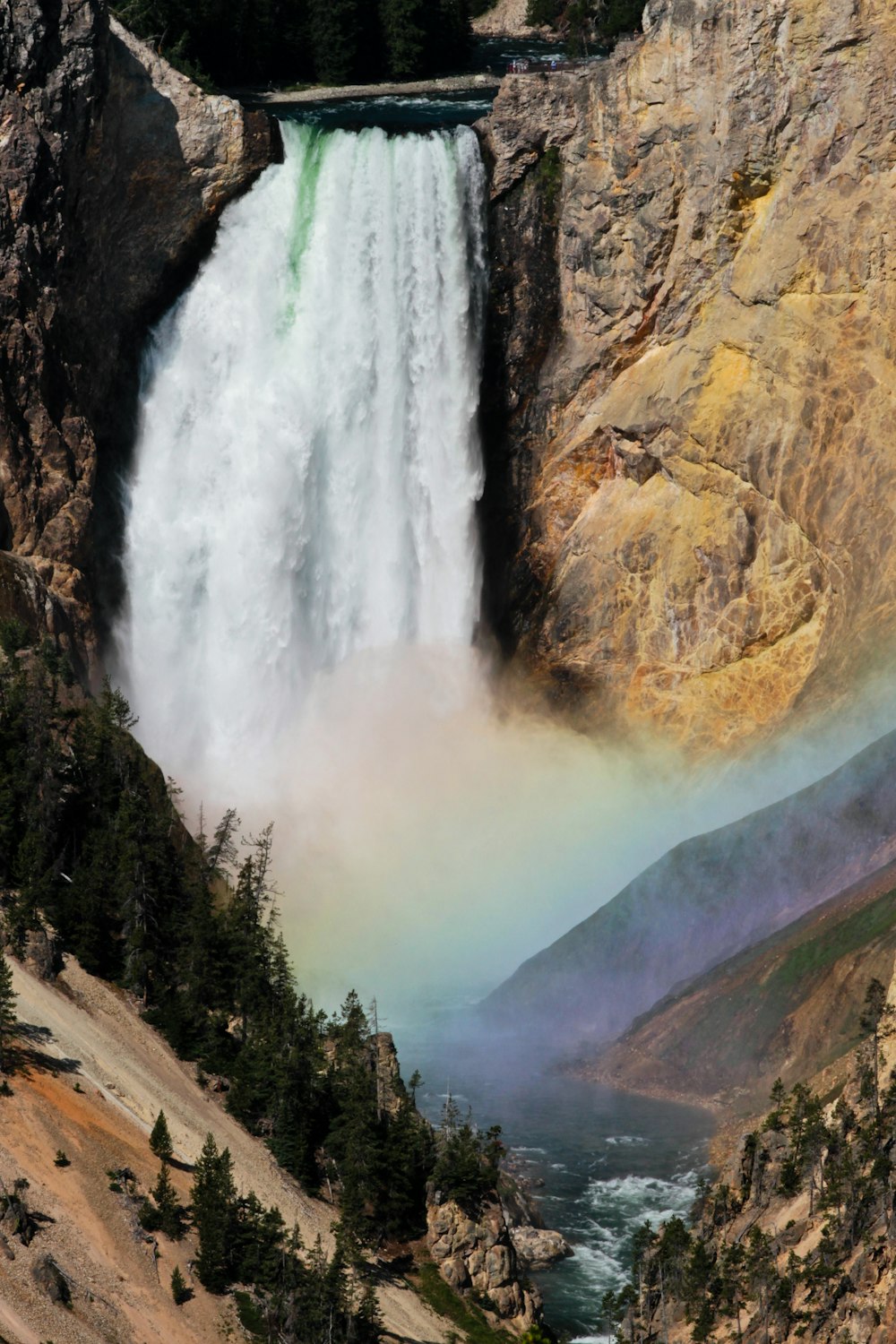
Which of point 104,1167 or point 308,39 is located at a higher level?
point 308,39

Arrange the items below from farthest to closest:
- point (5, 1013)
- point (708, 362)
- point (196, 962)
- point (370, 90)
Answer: point (370, 90)
point (708, 362)
point (196, 962)
point (5, 1013)

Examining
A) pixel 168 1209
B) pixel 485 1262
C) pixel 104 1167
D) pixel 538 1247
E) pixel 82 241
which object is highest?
pixel 82 241

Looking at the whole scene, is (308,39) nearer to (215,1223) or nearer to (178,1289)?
(215,1223)

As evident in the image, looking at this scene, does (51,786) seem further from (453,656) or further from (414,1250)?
(453,656)

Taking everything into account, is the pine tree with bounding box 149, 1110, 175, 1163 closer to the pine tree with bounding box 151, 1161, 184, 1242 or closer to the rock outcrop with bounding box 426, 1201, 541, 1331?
the pine tree with bounding box 151, 1161, 184, 1242

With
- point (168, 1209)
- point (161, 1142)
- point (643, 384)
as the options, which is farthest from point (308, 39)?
point (168, 1209)

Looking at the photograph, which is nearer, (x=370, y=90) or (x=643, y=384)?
(x=643, y=384)

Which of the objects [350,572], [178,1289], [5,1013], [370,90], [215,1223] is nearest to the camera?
[178,1289]
